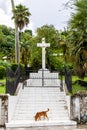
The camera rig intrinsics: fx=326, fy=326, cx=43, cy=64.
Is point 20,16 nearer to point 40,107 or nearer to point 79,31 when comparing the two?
point 79,31

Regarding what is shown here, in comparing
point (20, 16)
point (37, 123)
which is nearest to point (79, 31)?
point (37, 123)

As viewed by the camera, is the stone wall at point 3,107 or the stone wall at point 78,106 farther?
the stone wall at point 78,106

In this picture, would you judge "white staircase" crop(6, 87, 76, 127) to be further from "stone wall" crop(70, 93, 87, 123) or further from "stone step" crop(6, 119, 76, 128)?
"stone wall" crop(70, 93, 87, 123)

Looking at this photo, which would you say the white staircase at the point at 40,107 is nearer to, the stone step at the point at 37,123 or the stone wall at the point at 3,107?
the stone step at the point at 37,123

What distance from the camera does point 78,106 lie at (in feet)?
49.6

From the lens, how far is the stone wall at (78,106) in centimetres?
1504

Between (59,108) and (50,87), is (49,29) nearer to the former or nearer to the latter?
(50,87)

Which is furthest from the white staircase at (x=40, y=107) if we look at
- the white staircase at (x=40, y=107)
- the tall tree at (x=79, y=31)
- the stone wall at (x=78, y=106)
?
the tall tree at (x=79, y=31)

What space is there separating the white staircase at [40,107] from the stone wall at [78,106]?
0.37 metres

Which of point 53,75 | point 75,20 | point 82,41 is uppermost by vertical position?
point 75,20

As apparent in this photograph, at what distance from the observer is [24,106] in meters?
16.1

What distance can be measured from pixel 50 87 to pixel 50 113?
4526 millimetres

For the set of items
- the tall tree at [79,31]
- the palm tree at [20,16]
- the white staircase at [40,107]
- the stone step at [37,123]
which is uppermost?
the palm tree at [20,16]

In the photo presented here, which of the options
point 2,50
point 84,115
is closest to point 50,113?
point 84,115
